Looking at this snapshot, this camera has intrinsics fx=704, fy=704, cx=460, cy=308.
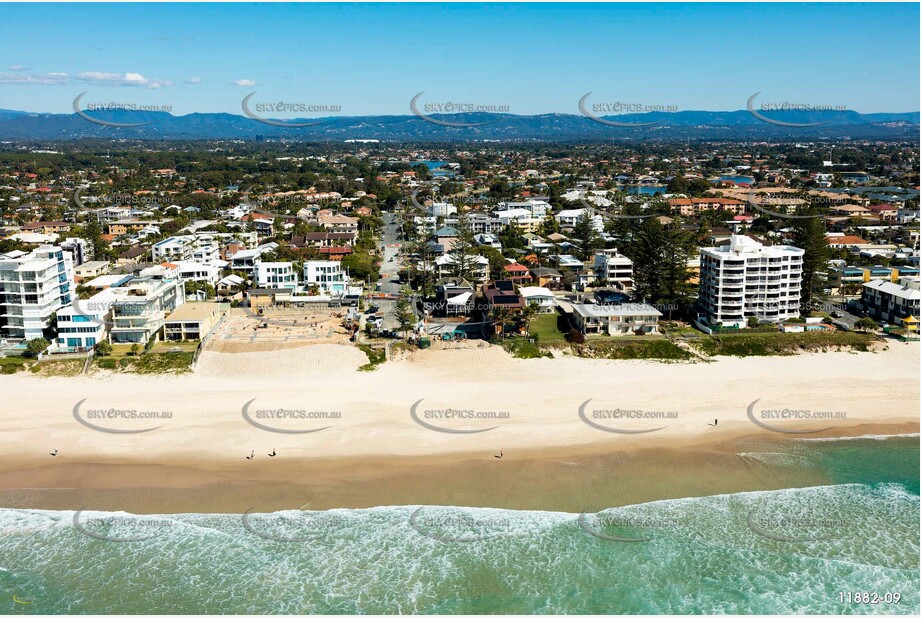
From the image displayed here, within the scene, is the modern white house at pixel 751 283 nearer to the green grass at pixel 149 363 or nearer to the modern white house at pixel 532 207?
the green grass at pixel 149 363

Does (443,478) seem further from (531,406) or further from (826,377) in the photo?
(826,377)

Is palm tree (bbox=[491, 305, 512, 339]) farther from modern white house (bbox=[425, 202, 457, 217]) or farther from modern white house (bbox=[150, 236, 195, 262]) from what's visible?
modern white house (bbox=[425, 202, 457, 217])

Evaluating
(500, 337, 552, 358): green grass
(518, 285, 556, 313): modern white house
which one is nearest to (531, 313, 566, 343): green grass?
(518, 285, 556, 313): modern white house

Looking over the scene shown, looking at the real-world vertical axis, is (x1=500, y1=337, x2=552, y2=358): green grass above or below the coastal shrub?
below

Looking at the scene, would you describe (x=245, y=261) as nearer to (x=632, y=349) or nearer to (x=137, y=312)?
(x=137, y=312)

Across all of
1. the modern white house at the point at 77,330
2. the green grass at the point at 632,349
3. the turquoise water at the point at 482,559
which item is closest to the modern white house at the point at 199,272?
the modern white house at the point at 77,330

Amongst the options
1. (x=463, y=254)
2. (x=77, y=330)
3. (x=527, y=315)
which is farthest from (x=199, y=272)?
(x=527, y=315)

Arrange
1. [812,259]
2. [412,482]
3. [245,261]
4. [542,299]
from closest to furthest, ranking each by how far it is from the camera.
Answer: [412,482] < [812,259] < [542,299] < [245,261]
